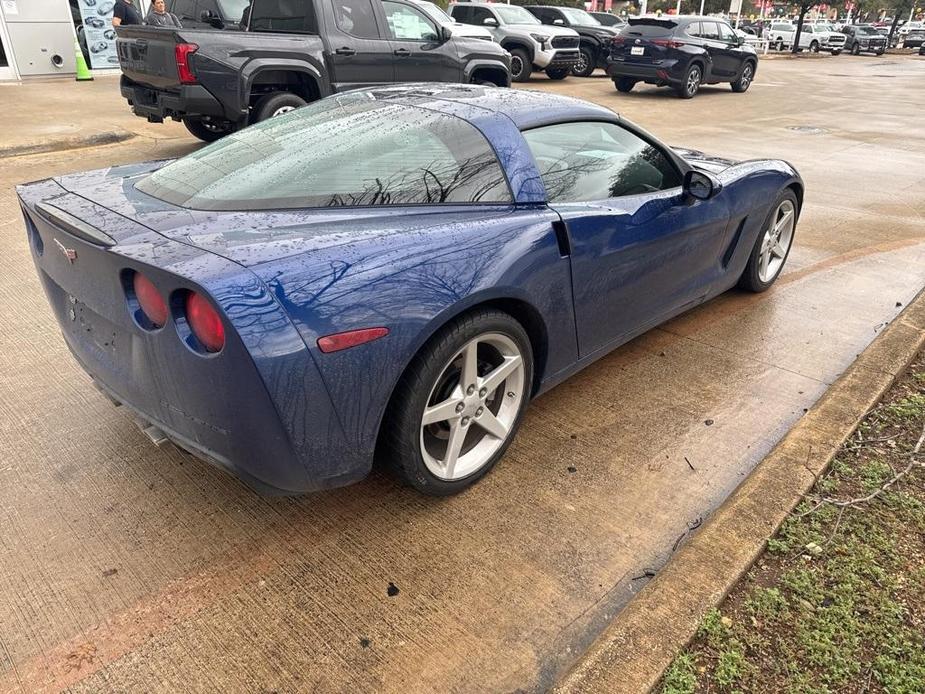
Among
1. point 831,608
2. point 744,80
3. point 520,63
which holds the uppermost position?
point 520,63

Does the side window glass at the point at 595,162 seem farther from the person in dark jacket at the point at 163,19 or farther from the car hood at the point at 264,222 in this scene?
the person in dark jacket at the point at 163,19

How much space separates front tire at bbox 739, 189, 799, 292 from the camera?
4371 millimetres

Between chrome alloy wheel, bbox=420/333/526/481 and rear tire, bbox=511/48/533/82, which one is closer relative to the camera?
chrome alloy wheel, bbox=420/333/526/481

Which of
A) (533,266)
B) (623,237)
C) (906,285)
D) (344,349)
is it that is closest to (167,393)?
(344,349)

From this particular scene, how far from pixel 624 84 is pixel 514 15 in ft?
10.6

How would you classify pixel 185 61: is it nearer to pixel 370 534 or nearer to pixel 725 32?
pixel 370 534

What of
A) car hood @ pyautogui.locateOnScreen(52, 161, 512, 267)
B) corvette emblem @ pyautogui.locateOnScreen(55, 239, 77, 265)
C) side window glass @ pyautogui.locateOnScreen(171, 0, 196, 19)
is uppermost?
side window glass @ pyautogui.locateOnScreen(171, 0, 196, 19)

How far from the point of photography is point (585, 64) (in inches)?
746

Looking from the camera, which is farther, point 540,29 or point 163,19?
point 540,29

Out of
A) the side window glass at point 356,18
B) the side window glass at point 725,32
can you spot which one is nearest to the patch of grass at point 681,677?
the side window glass at point 356,18

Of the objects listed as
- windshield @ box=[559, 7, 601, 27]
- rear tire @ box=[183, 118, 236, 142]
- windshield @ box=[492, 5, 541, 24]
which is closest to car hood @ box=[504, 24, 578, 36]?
windshield @ box=[492, 5, 541, 24]

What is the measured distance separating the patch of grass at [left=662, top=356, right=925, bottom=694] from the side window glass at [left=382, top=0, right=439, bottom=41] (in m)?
7.89

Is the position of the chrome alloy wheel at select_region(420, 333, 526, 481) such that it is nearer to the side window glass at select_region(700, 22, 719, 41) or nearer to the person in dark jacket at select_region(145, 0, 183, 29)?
the person in dark jacket at select_region(145, 0, 183, 29)

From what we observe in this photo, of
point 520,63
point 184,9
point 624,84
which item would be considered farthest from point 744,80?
point 184,9
